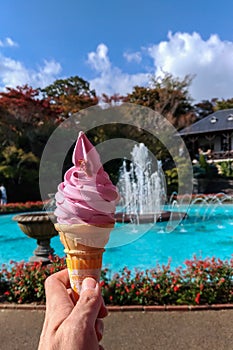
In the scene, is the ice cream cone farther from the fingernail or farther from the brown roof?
the brown roof

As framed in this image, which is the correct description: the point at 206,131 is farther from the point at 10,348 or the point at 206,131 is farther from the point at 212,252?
the point at 10,348

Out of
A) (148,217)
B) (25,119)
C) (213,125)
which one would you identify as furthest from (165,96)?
(148,217)

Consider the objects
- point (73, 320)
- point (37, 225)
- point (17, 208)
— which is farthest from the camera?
point (17, 208)

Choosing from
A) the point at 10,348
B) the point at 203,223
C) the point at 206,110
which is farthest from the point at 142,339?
the point at 206,110

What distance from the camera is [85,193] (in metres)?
1.44

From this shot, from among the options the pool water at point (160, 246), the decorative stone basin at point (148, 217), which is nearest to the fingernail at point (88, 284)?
the pool water at point (160, 246)

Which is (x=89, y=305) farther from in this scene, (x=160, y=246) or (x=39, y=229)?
(x=160, y=246)

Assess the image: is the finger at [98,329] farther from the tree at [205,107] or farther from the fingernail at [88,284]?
the tree at [205,107]

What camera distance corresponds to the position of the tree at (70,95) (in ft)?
81.0

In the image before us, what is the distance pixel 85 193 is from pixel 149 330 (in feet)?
8.56

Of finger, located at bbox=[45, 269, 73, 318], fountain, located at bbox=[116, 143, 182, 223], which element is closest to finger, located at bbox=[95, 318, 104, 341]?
finger, located at bbox=[45, 269, 73, 318]

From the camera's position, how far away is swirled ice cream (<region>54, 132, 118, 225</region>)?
1419mm

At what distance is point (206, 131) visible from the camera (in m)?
30.8

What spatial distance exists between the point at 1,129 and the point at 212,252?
715 inches
